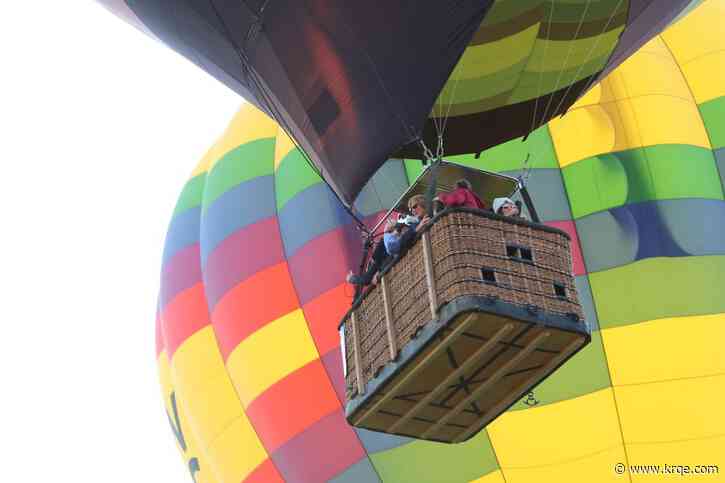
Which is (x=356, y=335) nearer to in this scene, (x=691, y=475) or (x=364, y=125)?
(x=364, y=125)

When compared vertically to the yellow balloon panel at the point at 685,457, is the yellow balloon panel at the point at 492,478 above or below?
above

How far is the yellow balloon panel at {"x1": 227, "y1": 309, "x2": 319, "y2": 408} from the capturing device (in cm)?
878

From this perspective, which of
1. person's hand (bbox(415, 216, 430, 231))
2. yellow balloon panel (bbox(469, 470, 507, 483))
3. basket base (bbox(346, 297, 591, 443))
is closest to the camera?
basket base (bbox(346, 297, 591, 443))

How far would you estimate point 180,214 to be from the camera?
10.4 meters

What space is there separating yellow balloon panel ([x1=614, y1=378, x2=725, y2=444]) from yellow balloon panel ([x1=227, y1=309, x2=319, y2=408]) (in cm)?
176

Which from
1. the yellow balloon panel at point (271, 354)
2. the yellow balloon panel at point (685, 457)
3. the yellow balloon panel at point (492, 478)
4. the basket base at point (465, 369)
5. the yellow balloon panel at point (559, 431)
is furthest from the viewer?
the yellow balloon panel at point (271, 354)

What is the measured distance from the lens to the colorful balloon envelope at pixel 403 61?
642 cm

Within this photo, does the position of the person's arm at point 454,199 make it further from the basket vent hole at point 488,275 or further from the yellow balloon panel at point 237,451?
the yellow balloon panel at point 237,451

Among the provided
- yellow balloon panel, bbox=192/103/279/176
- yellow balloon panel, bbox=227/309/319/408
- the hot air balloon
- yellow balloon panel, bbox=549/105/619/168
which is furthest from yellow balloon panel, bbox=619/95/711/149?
yellow balloon panel, bbox=192/103/279/176

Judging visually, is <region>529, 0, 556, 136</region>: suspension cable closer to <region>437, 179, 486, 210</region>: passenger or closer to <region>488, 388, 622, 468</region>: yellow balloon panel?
<region>437, 179, 486, 210</region>: passenger

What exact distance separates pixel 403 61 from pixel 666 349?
96.2 inches

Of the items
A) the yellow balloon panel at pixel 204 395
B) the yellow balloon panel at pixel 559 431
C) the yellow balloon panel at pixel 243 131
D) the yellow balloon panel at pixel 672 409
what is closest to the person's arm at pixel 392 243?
the yellow balloon panel at pixel 559 431

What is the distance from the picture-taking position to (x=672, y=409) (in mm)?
7938

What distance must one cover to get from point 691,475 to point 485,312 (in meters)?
2.68
